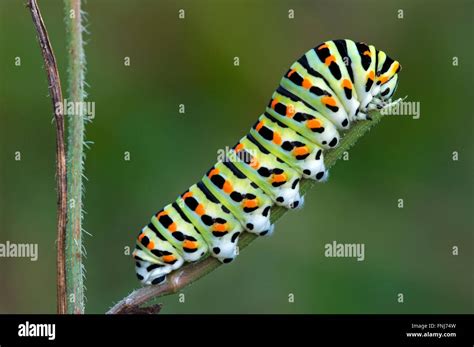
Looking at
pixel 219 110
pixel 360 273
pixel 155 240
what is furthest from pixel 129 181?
pixel 155 240

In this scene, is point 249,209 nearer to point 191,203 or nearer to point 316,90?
point 191,203

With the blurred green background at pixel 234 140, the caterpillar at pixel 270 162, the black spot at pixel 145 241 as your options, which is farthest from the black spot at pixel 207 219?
the blurred green background at pixel 234 140

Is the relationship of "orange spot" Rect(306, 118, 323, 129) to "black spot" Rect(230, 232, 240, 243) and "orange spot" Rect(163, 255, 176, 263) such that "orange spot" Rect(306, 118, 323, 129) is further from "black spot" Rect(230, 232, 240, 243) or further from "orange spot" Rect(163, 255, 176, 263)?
"orange spot" Rect(163, 255, 176, 263)

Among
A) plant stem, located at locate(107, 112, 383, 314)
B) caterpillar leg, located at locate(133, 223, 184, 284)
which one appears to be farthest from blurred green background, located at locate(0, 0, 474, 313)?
plant stem, located at locate(107, 112, 383, 314)

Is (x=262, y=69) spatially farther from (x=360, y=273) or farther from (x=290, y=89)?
(x=290, y=89)
